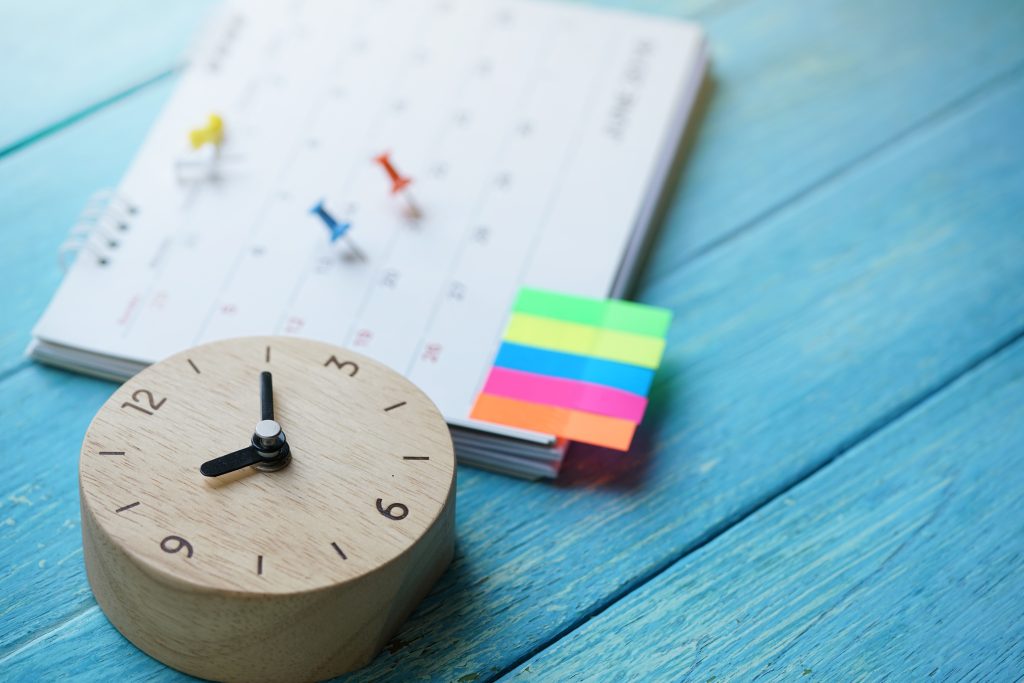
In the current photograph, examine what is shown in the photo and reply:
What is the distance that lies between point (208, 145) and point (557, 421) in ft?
1.24

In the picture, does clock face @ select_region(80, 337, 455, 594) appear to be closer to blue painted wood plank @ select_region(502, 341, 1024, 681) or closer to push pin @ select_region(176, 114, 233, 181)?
blue painted wood plank @ select_region(502, 341, 1024, 681)

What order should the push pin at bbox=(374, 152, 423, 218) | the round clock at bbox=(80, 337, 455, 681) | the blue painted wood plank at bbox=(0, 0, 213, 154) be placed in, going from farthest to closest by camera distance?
the blue painted wood plank at bbox=(0, 0, 213, 154) < the push pin at bbox=(374, 152, 423, 218) < the round clock at bbox=(80, 337, 455, 681)

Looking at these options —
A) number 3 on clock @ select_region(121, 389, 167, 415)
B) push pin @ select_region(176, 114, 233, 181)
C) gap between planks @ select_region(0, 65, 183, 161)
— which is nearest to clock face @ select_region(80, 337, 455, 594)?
number 3 on clock @ select_region(121, 389, 167, 415)

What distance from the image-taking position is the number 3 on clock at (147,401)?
2.02ft

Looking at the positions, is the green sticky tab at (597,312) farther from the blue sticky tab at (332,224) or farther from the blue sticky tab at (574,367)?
the blue sticky tab at (332,224)

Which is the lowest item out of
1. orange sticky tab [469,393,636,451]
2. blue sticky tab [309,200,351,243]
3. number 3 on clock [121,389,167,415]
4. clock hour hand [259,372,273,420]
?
orange sticky tab [469,393,636,451]

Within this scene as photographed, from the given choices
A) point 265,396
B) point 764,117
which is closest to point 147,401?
point 265,396

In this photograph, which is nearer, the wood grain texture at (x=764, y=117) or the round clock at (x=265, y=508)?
the round clock at (x=265, y=508)

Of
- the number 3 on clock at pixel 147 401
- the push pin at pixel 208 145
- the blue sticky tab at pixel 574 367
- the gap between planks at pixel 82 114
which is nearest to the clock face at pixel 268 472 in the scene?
the number 3 on clock at pixel 147 401

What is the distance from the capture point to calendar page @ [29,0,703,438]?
753 millimetres

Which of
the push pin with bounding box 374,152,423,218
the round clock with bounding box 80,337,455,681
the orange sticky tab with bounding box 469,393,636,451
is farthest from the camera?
the push pin with bounding box 374,152,423,218

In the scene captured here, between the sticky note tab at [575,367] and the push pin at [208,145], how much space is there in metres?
0.27

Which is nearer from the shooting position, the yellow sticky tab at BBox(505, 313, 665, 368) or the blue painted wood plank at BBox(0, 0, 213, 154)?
the yellow sticky tab at BBox(505, 313, 665, 368)

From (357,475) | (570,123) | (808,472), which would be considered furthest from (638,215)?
(357,475)
